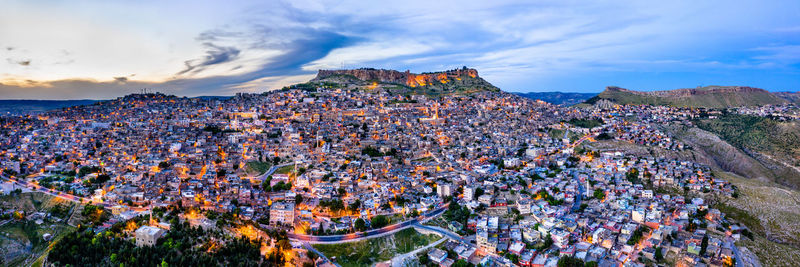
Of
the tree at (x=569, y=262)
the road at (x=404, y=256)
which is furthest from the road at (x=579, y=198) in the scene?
the road at (x=404, y=256)

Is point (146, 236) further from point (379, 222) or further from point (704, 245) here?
point (704, 245)

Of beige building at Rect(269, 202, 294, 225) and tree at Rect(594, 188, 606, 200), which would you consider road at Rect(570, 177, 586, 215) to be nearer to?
tree at Rect(594, 188, 606, 200)

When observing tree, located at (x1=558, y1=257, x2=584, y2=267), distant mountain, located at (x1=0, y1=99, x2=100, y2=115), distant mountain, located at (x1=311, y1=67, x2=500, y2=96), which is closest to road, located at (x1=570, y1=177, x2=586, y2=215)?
tree, located at (x1=558, y1=257, x2=584, y2=267)

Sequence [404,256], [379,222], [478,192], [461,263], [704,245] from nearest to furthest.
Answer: [461,263] < [404,256] < [704,245] < [379,222] < [478,192]

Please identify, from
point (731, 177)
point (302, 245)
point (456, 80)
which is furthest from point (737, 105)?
point (302, 245)

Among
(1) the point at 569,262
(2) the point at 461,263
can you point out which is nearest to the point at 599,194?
(1) the point at 569,262
